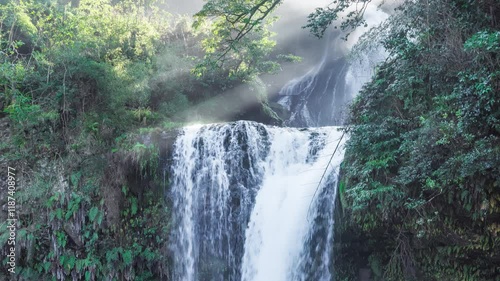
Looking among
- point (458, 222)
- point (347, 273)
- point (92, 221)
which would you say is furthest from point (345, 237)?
point (92, 221)

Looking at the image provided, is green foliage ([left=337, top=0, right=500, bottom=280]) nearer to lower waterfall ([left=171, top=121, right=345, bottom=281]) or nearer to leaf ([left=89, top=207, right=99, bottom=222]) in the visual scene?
lower waterfall ([left=171, top=121, right=345, bottom=281])

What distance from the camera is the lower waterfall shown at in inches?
321

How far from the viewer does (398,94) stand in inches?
270

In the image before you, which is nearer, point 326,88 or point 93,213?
point 93,213

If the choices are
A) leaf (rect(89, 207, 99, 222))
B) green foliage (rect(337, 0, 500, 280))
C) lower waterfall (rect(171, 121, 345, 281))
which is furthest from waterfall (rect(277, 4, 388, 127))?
green foliage (rect(337, 0, 500, 280))

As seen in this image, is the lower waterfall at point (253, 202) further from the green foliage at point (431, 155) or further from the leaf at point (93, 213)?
the leaf at point (93, 213)

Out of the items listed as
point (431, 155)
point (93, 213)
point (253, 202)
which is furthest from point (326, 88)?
point (431, 155)

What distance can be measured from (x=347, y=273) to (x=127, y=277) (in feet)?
17.7

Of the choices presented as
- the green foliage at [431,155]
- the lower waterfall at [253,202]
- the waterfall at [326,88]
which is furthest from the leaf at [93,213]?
the waterfall at [326,88]

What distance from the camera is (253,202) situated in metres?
9.48

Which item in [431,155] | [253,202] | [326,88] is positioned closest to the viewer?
[431,155]

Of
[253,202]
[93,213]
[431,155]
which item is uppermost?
[431,155]

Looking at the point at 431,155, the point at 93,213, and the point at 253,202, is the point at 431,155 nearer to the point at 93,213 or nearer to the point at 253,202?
the point at 253,202

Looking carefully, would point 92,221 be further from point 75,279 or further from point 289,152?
point 289,152
